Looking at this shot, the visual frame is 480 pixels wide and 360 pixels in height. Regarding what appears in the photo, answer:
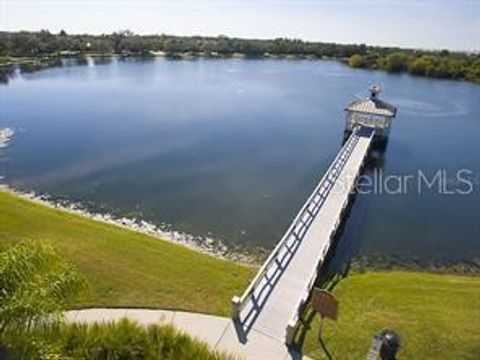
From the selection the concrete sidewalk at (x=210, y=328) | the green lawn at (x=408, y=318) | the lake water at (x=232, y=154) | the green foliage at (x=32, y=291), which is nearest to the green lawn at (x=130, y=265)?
the concrete sidewalk at (x=210, y=328)

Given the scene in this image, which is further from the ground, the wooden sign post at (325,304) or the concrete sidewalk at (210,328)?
the wooden sign post at (325,304)

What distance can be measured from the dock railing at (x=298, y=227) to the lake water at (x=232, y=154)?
1.74 m

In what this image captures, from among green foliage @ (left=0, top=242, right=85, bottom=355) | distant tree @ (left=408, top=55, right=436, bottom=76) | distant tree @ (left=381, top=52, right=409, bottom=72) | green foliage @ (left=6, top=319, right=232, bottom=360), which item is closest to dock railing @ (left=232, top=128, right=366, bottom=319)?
green foliage @ (left=6, top=319, right=232, bottom=360)

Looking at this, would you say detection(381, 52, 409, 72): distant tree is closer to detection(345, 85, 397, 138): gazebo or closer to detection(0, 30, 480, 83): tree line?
detection(0, 30, 480, 83): tree line

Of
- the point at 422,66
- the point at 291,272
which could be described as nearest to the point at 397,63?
the point at 422,66

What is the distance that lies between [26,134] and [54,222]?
76.4ft

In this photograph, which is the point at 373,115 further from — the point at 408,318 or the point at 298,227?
the point at 408,318

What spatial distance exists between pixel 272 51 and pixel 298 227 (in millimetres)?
134849

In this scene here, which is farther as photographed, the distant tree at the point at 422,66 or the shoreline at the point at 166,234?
the distant tree at the point at 422,66

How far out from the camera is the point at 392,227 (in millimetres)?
25453

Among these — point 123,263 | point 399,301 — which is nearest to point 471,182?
point 399,301

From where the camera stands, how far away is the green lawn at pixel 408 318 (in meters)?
13.2

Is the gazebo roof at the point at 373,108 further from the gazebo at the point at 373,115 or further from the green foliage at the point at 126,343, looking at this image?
the green foliage at the point at 126,343

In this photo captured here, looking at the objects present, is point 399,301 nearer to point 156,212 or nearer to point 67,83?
point 156,212
